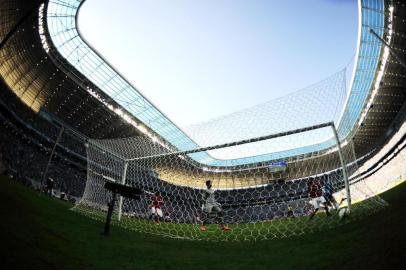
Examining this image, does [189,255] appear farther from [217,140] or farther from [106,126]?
[106,126]

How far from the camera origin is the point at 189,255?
5184 millimetres

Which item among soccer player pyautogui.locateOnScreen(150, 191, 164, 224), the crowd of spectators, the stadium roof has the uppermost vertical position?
the stadium roof

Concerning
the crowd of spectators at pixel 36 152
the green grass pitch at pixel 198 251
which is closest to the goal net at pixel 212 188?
the green grass pitch at pixel 198 251

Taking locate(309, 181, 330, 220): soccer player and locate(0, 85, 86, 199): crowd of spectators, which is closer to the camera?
locate(309, 181, 330, 220): soccer player

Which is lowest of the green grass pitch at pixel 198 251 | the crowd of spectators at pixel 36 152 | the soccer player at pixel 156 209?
the green grass pitch at pixel 198 251

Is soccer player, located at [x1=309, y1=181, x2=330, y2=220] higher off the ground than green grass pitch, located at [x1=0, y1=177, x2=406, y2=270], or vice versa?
soccer player, located at [x1=309, y1=181, x2=330, y2=220]

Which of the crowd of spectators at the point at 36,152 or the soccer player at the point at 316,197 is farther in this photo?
the crowd of spectators at the point at 36,152

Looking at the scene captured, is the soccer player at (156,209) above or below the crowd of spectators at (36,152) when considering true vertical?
below

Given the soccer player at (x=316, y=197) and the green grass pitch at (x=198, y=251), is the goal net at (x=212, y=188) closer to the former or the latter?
the soccer player at (x=316, y=197)

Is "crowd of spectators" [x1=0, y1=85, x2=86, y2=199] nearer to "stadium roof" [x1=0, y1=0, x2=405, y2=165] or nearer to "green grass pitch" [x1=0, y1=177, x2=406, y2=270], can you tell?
"stadium roof" [x1=0, y1=0, x2=405, y2=165]

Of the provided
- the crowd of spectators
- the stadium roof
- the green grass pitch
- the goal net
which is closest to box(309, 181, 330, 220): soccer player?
the goal net

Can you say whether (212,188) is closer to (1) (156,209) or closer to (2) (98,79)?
(1) (156,209)

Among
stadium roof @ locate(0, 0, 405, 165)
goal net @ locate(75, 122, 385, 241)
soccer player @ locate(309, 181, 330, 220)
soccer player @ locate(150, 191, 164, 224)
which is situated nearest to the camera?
goal net @ locate(75, 122, 385, 241)

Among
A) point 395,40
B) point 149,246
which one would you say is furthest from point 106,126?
point 149,246
